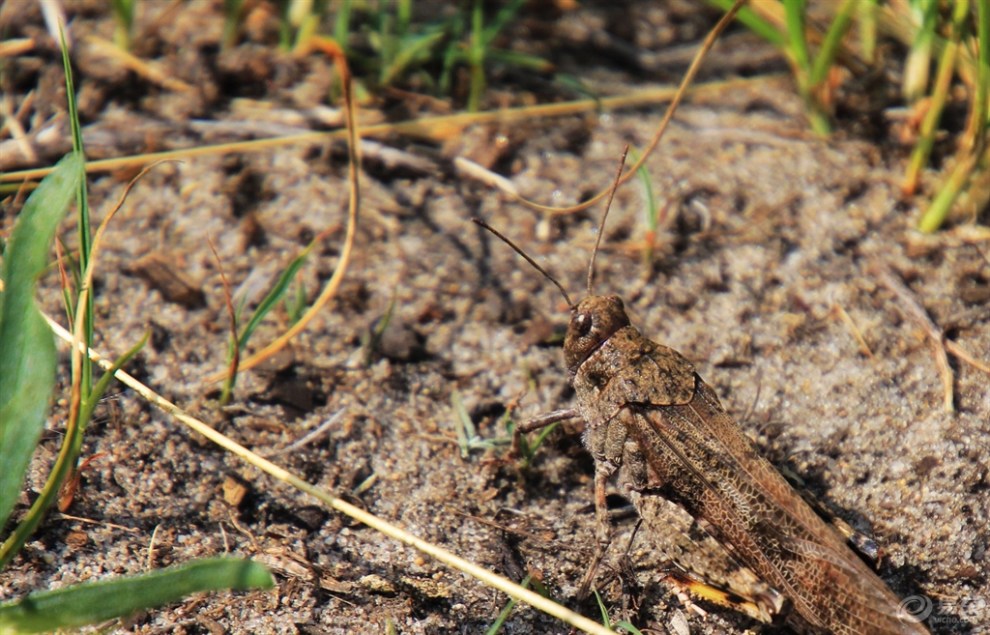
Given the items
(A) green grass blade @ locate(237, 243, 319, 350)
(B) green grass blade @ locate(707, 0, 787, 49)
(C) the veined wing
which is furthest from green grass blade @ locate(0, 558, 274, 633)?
(B) green grass blade @ locate(707, 0, 787, 49)

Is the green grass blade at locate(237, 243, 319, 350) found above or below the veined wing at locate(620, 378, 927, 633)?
above

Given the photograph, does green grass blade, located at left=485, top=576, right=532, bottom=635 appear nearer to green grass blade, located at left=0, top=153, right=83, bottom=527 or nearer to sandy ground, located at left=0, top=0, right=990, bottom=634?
sandy ground, located at left=0, top=0, right=990, bottom=634

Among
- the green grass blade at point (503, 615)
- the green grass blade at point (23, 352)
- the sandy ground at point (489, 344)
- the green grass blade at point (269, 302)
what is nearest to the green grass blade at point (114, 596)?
the green grass blade at point (23, 352)

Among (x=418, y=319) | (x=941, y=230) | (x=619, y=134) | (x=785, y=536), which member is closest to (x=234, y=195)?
(x=418, y=319)

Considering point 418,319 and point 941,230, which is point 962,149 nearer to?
point 941,230

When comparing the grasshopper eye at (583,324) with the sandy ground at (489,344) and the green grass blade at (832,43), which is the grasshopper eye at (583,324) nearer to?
the sandy ground at (489,344)

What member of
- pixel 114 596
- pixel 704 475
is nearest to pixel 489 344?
pixel 704 475
